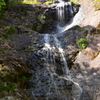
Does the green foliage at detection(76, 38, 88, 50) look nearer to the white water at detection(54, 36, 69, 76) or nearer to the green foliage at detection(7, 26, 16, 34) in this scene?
the white water at detection(54, 36, 69, 76)

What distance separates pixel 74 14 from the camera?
A: 662 inches

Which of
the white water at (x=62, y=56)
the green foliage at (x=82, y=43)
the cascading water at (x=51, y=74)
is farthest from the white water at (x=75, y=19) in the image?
the green foliage at (x=82, y=43)

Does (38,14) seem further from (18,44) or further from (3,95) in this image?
(3,95)

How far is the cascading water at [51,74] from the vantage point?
19.8 ft

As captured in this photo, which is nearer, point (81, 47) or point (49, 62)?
point (49, 62)

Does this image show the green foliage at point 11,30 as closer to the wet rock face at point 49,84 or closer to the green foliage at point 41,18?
the wet rock face at point 49,84

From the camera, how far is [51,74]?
7422 mm

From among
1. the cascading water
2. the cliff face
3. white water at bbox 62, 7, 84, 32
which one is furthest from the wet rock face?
white water at bbox 62, 7, 84, 32

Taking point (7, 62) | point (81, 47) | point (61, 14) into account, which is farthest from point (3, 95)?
point (61, 14)

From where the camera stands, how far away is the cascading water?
605 centimetres

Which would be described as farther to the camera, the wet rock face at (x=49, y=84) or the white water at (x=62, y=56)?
the white water at (x=62, y=56)

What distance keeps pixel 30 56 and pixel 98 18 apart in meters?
7.78

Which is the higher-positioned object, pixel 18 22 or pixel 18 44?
pixel 18 22

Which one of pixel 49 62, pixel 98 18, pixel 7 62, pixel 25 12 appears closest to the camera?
pixel 7 62
